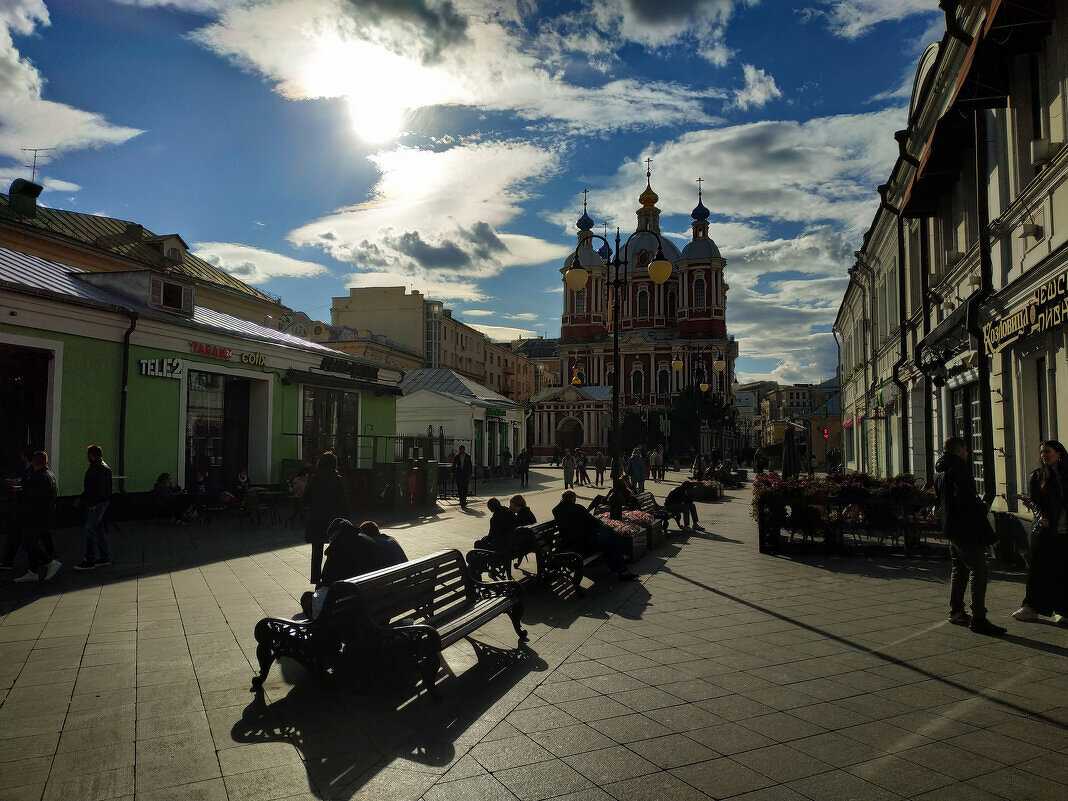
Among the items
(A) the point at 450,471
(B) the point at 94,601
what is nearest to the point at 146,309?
(B) the point at 94,601

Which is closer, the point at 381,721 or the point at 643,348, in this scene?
the point at 381,721

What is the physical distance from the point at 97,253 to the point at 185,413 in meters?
15.2

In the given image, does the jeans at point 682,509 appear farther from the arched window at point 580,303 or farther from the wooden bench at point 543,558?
the arched window at point 580,303

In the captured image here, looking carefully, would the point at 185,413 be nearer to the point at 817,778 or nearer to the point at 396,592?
the point at 396,592

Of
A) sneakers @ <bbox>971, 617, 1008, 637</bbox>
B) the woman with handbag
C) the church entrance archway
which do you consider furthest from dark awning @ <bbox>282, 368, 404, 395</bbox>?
the church entrance archway

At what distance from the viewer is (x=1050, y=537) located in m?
6.54

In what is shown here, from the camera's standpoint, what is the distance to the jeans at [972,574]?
646 cm

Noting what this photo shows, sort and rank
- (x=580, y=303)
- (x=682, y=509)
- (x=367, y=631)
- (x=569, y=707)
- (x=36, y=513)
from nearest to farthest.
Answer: (x=569, y=707) < (x=367, y=631) < (x=36, y=513) < (x=682, y=509) < (x=580, y=303)

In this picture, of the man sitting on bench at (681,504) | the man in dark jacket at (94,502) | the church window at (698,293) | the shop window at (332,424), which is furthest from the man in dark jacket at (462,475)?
the church window at (698,293)

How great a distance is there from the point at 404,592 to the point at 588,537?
4.09 metres

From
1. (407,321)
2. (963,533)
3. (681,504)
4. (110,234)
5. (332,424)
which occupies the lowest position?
(681,504)

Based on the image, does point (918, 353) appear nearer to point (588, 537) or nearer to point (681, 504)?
point (681, 504)

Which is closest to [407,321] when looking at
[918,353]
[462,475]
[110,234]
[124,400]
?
[110,234]

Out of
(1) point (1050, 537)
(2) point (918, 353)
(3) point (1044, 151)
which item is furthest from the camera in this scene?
(2) point (918, 353)
